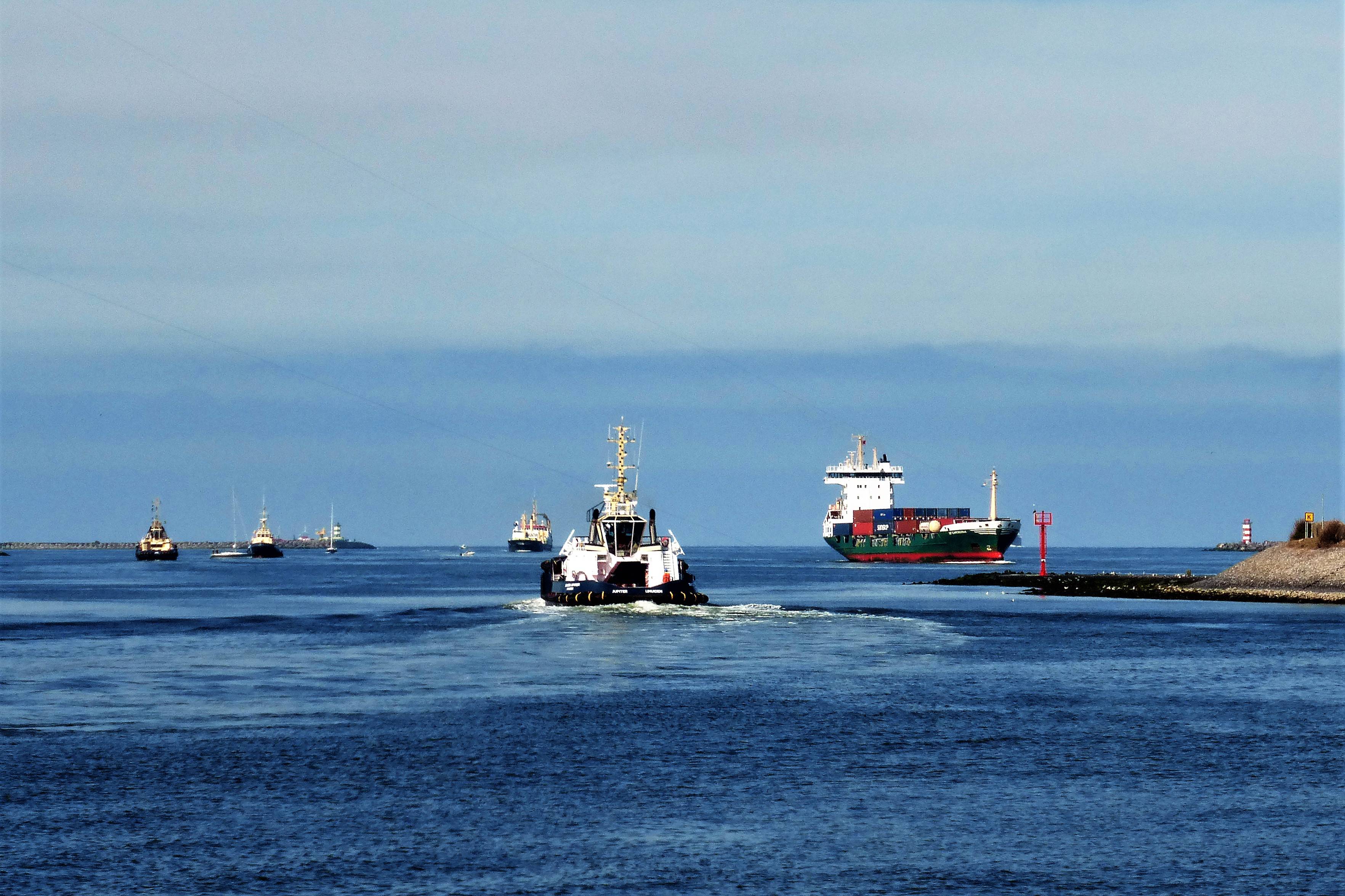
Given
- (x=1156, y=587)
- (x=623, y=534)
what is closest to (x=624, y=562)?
(x=623, y=534)

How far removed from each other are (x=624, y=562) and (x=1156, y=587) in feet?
158

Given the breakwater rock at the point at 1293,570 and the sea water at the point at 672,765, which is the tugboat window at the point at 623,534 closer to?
the sea water at the point at 672,765

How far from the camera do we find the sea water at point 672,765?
847 inches

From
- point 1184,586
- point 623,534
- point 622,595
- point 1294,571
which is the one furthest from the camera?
point 1184,586

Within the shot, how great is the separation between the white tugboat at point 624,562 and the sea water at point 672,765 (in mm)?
17387

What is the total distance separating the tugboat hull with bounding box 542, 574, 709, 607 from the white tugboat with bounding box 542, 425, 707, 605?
3 cm

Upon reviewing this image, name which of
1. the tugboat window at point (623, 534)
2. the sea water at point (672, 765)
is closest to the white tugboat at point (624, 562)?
the tugboat window at point (623, 534)

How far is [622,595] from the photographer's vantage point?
8612cm

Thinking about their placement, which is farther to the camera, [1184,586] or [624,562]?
[1184,586]

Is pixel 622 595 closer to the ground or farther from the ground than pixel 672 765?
farther from the ground

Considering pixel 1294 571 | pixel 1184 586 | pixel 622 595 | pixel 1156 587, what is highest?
pixel 1294 571

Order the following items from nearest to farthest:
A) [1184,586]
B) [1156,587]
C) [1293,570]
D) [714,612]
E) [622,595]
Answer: [622,595] → [714,612] → [1293,570] → [1184,586] → [1156,587]

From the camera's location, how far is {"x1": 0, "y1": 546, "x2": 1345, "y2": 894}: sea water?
21516 millimetres

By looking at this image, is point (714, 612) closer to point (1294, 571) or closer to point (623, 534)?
point (623, 534)
